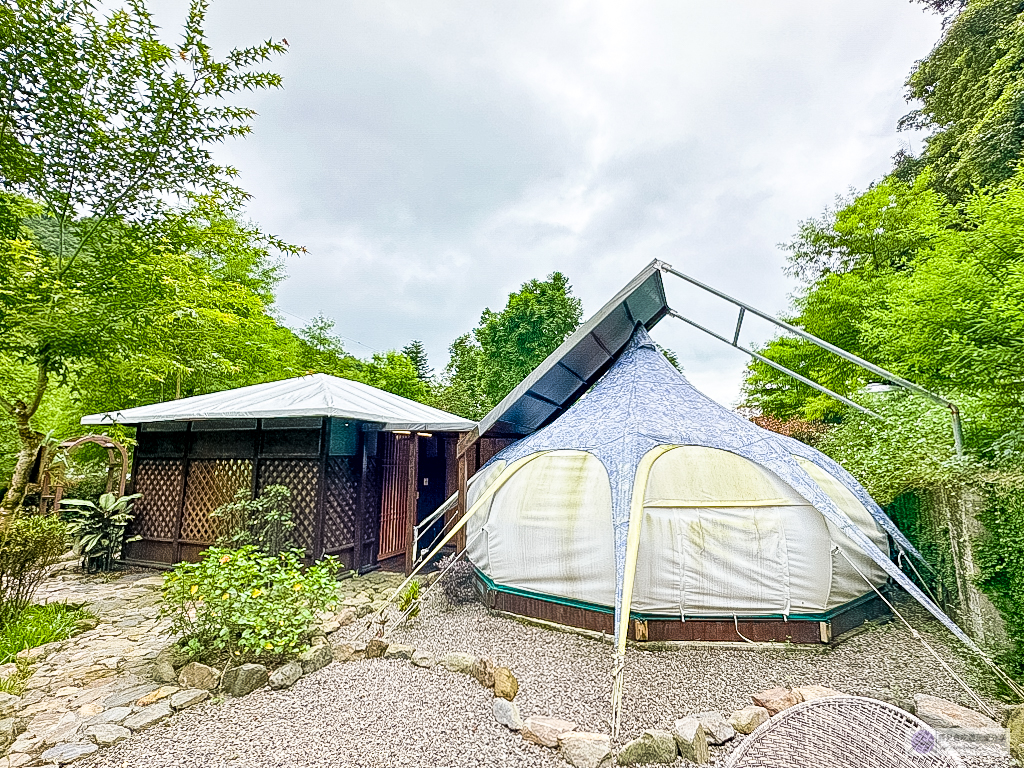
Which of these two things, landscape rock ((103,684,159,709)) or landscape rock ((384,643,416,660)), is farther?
landscape rock ((384,643,416,660))

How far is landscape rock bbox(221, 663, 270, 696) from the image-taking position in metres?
2.94

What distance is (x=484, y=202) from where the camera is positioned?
12078 millimetres

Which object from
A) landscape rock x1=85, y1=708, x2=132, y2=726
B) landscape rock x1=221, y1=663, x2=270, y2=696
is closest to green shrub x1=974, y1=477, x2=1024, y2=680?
landscape rock x1=221, y1=663, x2=270, y2=696

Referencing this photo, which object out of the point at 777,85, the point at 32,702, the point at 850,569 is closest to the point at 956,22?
the point at 777,85

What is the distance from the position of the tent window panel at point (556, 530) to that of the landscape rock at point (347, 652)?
1420mm

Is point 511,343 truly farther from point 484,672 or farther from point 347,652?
point 484,672

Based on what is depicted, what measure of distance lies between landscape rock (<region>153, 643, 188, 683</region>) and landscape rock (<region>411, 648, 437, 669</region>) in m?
1.51

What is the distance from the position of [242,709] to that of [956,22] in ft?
49.7

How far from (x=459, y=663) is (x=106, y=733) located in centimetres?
191

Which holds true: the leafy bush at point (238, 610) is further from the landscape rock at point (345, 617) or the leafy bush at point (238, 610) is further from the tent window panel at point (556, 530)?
the tent window panel at point (556, 530)

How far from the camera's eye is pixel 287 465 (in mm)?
6066

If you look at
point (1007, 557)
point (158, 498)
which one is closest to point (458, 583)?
point (158, 498)

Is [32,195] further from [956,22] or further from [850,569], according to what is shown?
[956,22]

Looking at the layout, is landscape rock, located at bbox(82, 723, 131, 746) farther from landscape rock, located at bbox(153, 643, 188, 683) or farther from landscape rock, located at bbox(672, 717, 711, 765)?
landscape rock, located at bbox(672, 717, 711, 765)
